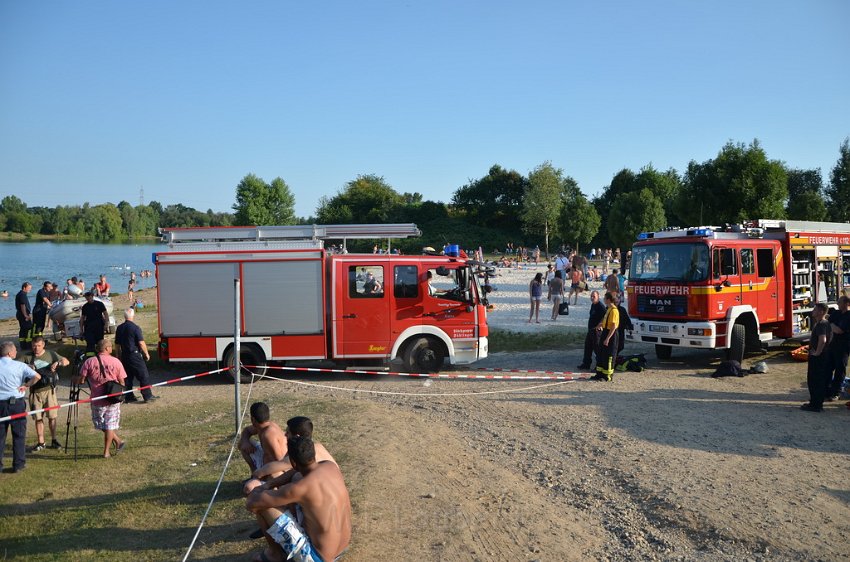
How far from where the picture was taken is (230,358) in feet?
42.5

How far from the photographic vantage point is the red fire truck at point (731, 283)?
43.6 feet

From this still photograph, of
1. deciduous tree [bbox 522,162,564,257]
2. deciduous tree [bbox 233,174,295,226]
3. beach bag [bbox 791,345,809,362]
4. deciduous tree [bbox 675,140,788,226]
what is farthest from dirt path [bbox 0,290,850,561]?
deciduous tree [bbox 233,174,295,226]

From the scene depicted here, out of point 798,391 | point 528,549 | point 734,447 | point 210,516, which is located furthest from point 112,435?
point 798,391

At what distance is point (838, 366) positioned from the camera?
10703 mm

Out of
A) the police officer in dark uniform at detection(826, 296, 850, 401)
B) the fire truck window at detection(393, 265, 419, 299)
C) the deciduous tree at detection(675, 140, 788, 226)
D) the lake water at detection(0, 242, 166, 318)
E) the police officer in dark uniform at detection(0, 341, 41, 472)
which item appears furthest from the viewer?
the lake water at detection(0, 242, 166, 318)

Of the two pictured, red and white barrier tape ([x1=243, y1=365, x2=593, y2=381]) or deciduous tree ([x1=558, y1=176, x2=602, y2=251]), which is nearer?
red and white barrier tape ([x1=243, y1=365, x2=593, y2=381])

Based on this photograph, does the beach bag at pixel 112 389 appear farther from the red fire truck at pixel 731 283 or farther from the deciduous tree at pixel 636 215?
the deciduous tree at pixel 636 215

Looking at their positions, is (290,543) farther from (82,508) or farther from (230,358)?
(230,358)

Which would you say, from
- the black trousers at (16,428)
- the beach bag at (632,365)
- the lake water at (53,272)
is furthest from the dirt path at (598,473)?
the lake water at (53,272)

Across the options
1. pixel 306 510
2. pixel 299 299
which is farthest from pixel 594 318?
pixel 306 510

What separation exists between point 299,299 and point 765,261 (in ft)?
33.3

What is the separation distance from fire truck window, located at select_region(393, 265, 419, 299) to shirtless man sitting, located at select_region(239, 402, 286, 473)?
21.4 feet

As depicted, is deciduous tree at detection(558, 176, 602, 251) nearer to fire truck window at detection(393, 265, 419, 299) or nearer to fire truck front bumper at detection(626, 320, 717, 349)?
fire truck front bumper at detection(626, 320, 717, 349)

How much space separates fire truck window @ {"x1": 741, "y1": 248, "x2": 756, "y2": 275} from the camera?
13828 mm
